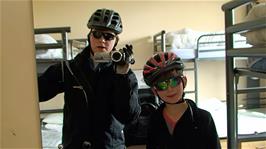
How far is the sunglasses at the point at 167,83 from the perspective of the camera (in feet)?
2.43

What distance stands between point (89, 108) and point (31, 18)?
0.33 metres

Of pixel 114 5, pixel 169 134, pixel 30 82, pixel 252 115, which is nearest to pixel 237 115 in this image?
pixel 252 115

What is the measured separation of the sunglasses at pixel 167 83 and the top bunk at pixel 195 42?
189mm

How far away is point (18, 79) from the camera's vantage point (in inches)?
34.1

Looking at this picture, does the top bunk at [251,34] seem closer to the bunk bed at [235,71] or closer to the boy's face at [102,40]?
the bunk bed at [235,71]

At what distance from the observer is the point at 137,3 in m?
0.93

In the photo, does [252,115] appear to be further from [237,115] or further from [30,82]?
[30,82]

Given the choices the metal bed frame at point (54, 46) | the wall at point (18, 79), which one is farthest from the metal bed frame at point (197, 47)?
the wall at point (18, 79)

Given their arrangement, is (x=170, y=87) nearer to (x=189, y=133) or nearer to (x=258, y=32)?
(x=189, y=133)

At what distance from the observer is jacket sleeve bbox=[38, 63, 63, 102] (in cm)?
88

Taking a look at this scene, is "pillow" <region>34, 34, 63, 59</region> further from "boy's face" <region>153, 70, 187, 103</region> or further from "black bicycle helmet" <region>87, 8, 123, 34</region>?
"boy's face" <region>153, 70, 187, 103</region>

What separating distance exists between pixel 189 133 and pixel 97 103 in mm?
287

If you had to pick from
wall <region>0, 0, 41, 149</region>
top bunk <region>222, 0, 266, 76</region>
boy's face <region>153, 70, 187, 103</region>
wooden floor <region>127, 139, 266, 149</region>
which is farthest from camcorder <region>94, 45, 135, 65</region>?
wooden floor <region>127, 139, 266, 149</region>

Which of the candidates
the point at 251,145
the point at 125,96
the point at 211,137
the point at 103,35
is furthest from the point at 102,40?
the point at 251,145
